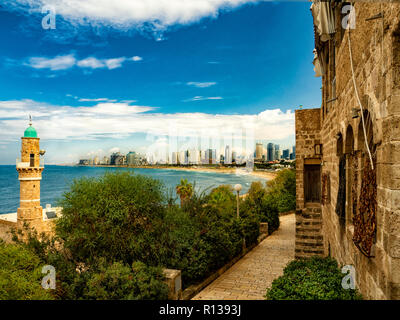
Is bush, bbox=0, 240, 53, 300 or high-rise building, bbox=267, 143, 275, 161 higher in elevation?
high-rise building, bbox=267, 143, 275, 161

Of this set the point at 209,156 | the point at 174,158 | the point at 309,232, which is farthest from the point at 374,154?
the point at 209,156

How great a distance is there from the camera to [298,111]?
36.6 ft

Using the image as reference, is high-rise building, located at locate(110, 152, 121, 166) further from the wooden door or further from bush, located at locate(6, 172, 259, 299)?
the wooden door

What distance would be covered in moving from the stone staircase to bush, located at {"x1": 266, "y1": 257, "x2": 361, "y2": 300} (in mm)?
5055

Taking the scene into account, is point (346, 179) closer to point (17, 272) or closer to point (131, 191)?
point (131, 191)

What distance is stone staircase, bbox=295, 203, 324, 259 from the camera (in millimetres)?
9609

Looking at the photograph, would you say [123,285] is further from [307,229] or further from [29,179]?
[29,179]

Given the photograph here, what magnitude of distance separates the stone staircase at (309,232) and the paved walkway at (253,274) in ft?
2.47

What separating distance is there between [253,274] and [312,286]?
197 inches

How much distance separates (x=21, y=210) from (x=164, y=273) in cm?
2119

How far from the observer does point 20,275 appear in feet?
14.5

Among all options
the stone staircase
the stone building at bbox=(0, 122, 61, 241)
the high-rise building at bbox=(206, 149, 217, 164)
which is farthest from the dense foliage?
the stone building at bbox=(0, 122, 61, 241)

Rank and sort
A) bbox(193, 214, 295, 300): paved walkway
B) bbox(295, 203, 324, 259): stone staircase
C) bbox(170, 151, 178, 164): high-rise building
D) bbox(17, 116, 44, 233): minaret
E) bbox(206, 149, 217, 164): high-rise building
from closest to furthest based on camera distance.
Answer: bbox(193, 214, 295, 300): paved walkway
bbox(295, 203, 324, 259): stone staircase
bbox(170, 151, 178, 164): high-rise building
bbox(206, 149, 217, 164): high-rise building
bbox(17, 116, 44, 233): minaret
